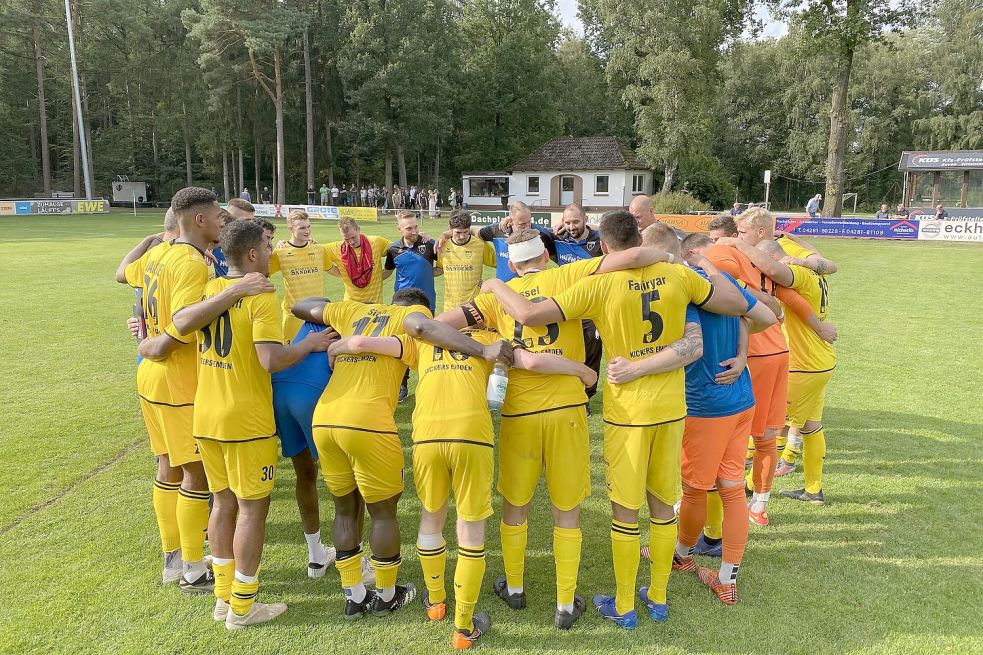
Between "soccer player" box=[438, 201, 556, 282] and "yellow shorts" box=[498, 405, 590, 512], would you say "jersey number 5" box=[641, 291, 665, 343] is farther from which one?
"soccer player" box=[438, 201, 556, 282]

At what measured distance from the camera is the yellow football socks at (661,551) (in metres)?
3.75

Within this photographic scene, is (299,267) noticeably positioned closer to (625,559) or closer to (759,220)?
(759,220)

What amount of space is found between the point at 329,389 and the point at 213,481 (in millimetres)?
917

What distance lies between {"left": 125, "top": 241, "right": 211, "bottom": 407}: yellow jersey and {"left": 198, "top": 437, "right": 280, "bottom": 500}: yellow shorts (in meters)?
0.55

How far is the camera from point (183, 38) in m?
53.2

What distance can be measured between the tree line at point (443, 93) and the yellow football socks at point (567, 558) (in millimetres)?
42143

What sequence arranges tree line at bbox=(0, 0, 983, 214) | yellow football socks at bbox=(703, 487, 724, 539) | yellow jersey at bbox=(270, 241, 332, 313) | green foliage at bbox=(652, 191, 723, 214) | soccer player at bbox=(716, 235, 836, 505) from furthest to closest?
tree line at bbox=(0, 0, 983, 214) → green foliage at bbox=(652, 191, 723, 214) → yellow jersey at bbox=(270, 241, 332, 313) → soccer player at bbox=(716, 235, 836, 505) → yellow football socks at bbox=(703, 487, 724, 539)

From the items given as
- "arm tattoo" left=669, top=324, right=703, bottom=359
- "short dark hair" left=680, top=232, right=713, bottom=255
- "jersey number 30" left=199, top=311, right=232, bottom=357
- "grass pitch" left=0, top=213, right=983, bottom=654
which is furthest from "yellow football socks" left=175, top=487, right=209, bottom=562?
"short dark hair" left=680, top=232, right=713, bottom=255

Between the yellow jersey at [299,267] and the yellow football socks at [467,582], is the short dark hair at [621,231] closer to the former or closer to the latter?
the yellow football socks at [467,582]

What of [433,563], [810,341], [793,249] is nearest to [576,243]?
[793,249]

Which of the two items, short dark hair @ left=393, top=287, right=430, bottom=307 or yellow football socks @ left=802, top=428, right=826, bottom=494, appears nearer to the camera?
short dark hair @ left=393, top=287, right=430, bottom=307

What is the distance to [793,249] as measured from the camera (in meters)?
5.59

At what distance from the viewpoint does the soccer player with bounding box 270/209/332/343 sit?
6945 millimetres

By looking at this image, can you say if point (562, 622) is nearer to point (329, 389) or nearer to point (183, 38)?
point (329, 389)
